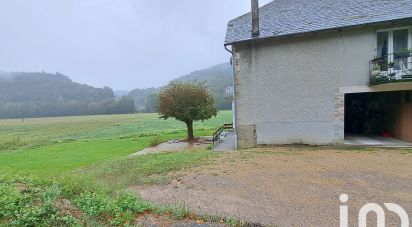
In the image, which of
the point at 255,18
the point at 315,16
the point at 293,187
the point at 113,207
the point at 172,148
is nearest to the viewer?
the point at 113,207

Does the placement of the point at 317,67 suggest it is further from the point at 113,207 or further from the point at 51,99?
the point at 51,99

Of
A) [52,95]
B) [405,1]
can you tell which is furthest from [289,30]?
[52,95]

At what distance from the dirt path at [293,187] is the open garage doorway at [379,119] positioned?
2999 mm

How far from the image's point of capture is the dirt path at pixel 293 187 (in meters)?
4.73

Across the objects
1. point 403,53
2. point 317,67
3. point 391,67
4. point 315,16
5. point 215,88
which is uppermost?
point 315,16

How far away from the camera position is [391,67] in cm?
1091

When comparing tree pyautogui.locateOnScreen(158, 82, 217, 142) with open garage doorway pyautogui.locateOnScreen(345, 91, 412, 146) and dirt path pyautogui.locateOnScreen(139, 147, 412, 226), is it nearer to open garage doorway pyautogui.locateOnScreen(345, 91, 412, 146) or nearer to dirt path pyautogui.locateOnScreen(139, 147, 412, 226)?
dirt path pyautogui.locateOnScreen(139, 147, 412, 226)

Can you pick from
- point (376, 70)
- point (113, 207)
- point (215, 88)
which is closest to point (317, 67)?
point (376, 70)

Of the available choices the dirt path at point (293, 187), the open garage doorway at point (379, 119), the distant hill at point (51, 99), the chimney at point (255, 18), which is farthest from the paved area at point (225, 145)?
the distant hill at point (51, 99)

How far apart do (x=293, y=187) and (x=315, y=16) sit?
972 centimetres

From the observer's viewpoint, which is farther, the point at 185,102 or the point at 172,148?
the point at 185,102

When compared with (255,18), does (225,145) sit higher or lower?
lower

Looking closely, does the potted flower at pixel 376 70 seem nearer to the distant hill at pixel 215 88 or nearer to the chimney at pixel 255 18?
the chimney at pixel 255 18

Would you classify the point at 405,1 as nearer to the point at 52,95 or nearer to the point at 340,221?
the point at 340,221
